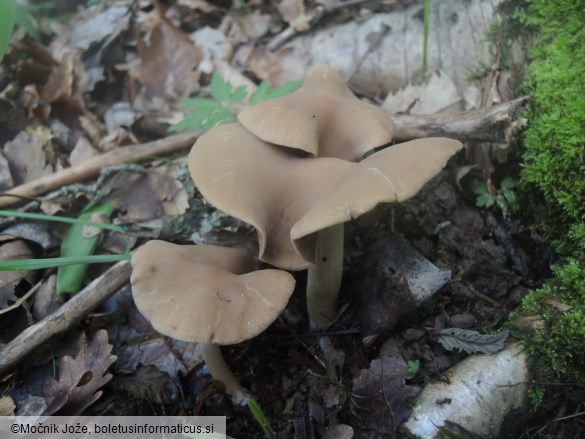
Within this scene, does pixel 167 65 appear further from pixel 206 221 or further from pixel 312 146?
pixel 312 146

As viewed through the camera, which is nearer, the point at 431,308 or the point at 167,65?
the point at 431,308

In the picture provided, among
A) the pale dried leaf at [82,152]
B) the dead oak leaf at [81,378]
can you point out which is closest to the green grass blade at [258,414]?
the dead oak leaf at [81,378]

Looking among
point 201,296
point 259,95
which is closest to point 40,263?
point 201,296

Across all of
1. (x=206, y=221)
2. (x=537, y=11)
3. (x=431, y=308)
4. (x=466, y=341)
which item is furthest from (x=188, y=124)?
(x=537, y=11)

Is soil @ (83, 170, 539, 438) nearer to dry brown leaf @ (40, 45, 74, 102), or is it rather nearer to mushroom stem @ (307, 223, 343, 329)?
mushroom stem @ (307, 223, 343, 329)

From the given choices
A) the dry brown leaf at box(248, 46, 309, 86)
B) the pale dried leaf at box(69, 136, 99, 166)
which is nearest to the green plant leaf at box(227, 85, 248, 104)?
the dry brown leaf at box(248, 46, 309, 86)

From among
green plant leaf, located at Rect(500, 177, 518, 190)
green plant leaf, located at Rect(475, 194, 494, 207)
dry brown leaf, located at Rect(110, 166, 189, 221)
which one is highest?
green plant leaf, located at Rect(500, 177, 518, 190)

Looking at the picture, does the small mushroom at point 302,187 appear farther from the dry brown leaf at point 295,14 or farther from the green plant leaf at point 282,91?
the dry brown leaf at point 295,14
